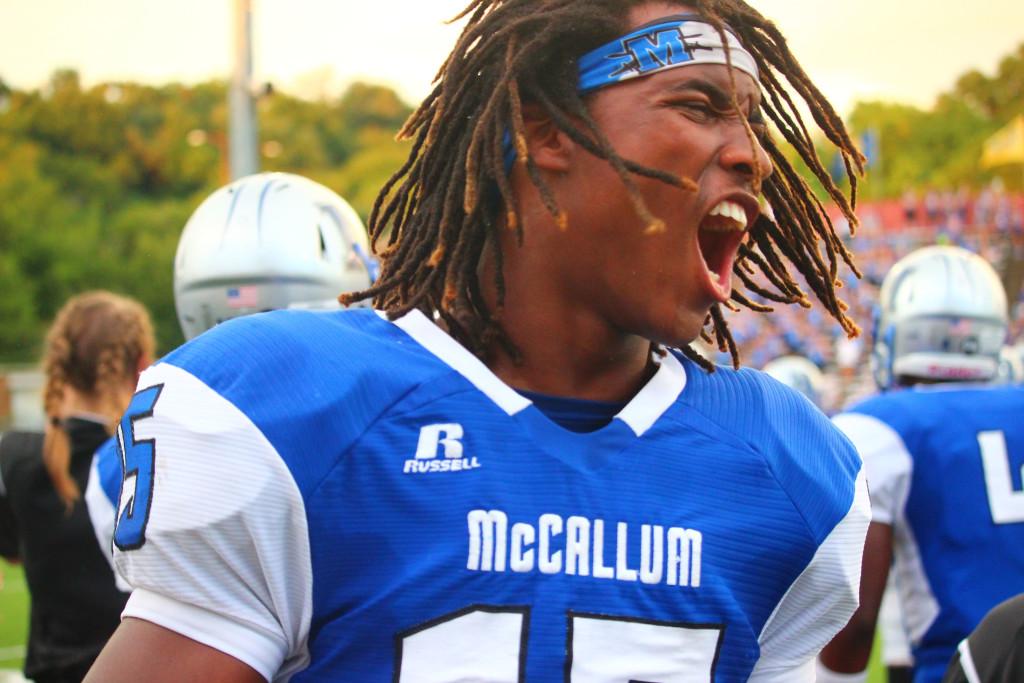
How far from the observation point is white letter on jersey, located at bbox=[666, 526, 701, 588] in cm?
163

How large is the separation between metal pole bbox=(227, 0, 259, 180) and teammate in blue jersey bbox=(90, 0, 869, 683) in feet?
32.1

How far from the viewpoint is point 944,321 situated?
14.3ft

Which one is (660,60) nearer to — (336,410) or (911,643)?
(336,410)

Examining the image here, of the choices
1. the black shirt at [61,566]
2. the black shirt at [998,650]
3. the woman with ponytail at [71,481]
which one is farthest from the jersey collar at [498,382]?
the black shirt at [61,566]

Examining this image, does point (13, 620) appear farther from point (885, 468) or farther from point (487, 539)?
point (487, 539)

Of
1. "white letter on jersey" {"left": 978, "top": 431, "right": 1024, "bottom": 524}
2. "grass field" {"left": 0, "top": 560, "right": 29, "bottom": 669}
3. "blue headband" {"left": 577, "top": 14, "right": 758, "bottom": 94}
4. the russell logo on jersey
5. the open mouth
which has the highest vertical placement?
"blue headband" {"left": 577, "top": 14, "right": 758, "bottom": 94}

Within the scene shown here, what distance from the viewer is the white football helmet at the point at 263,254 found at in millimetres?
2971

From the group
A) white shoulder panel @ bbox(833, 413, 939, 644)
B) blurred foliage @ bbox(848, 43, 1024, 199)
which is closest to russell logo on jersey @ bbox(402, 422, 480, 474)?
white shoulder panel @ bbox(833, 413, 939, 644)

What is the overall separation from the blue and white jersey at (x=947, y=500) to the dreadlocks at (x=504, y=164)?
1672 millimetres

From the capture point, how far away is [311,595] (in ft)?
5.06

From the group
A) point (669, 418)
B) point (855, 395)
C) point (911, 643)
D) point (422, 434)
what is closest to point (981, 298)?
point (911, 643)

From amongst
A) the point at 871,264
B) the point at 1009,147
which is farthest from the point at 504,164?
the point at 1009,147

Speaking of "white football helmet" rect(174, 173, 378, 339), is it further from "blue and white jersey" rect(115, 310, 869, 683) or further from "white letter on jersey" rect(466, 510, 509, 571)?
"white letter on jersey" rect(466, 510, 509, 571)

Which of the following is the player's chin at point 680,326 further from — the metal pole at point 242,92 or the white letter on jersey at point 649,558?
the metal pole at point 242,92
